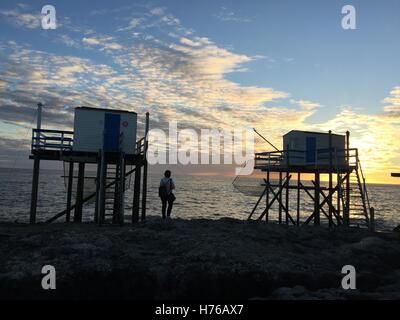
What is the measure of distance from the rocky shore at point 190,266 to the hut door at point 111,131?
736 centimetres

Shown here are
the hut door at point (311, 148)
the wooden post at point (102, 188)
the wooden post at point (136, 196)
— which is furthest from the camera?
the hut door at point (311, 148)

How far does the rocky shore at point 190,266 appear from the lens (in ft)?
30.3

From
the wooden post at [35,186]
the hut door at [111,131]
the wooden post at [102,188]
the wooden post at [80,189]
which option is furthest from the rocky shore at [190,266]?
the hut door at [111,131]

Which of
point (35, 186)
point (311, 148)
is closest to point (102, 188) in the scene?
point (35, 186)

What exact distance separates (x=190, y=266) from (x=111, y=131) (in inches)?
475

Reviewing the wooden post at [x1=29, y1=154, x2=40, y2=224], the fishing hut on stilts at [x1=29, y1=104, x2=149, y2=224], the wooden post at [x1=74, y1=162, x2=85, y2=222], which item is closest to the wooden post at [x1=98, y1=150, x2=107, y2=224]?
the fishing hut on stilts at [x1=29, y1=104, x2=149, y2=224]

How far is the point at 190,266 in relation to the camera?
33.4 feet

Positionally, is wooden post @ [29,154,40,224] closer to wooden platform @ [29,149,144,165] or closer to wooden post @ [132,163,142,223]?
wooden platform @ [29,149,144,165]

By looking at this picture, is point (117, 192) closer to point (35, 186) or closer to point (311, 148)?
point (35, 186)

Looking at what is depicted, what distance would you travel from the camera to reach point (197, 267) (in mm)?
10133

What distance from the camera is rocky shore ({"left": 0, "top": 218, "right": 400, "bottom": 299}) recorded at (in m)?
9.24

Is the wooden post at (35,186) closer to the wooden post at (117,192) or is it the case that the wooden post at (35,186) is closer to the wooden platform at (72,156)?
the wooden platform at (72,156)

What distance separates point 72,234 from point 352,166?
1682 cm
